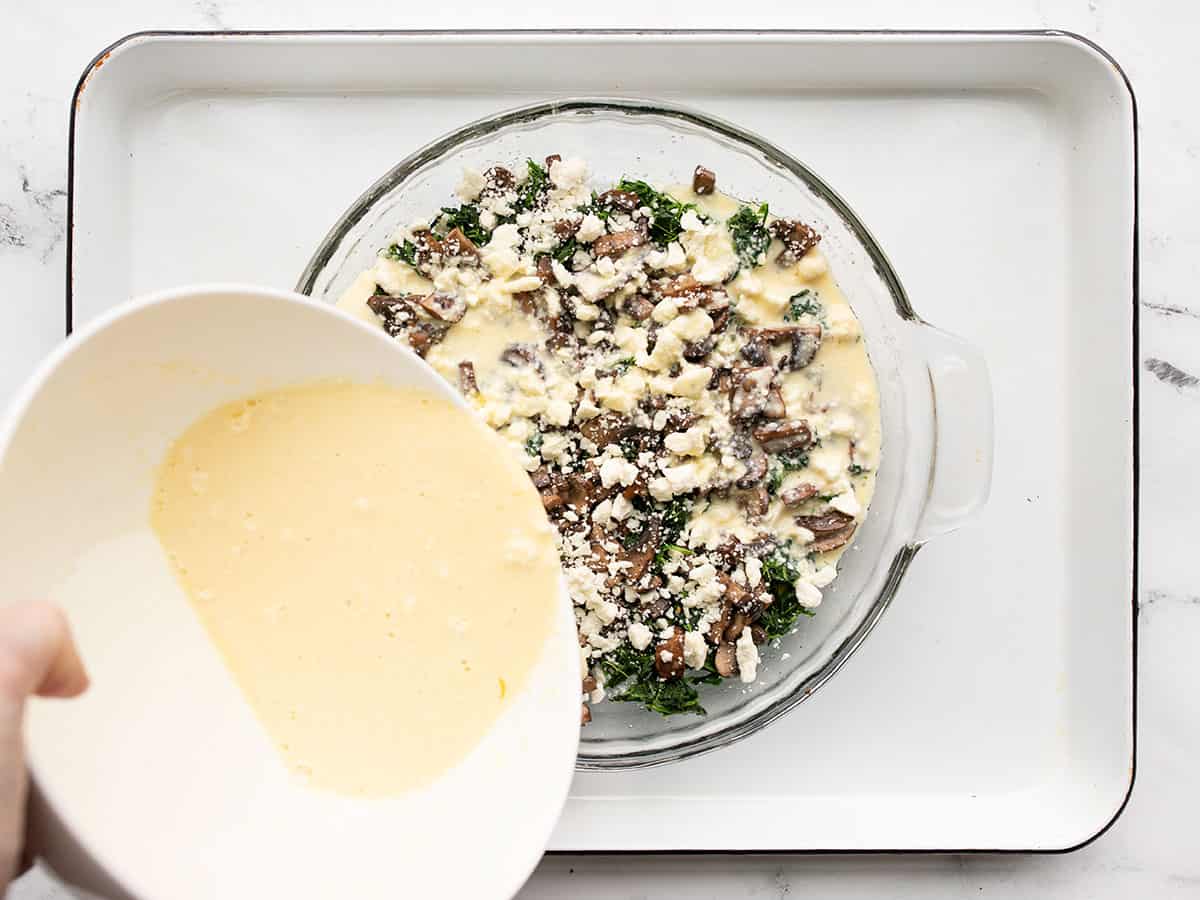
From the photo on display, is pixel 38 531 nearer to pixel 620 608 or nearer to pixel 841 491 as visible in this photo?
pixel 620 608

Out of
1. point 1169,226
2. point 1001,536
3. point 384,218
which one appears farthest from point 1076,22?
point 384,218

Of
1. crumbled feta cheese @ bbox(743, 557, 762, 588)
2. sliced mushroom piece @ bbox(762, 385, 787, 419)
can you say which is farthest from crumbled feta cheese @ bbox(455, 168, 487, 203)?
crumbled feta cheese @ bbox(743, 557, 762, 588)

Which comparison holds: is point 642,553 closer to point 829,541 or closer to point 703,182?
point 829,541

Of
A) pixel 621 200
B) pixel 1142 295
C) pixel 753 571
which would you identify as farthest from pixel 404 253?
pixel 1142 295

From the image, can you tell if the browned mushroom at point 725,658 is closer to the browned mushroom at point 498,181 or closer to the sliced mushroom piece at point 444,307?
the sliced mushroom piece at point 444,307

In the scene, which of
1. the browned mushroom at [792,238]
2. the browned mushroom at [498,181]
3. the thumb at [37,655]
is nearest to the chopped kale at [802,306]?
the browned mushroom at [792,238]

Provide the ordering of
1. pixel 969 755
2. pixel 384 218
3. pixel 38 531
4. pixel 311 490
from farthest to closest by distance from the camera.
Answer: pixel 969 755, pixel 384 218, pixel 311 490, pixel 38 531

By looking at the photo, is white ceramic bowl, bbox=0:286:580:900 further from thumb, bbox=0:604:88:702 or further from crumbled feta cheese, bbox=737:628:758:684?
crumbled feta cheese, bbox=737:628:758:684

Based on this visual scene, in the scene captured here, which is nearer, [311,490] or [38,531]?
[38,531]
